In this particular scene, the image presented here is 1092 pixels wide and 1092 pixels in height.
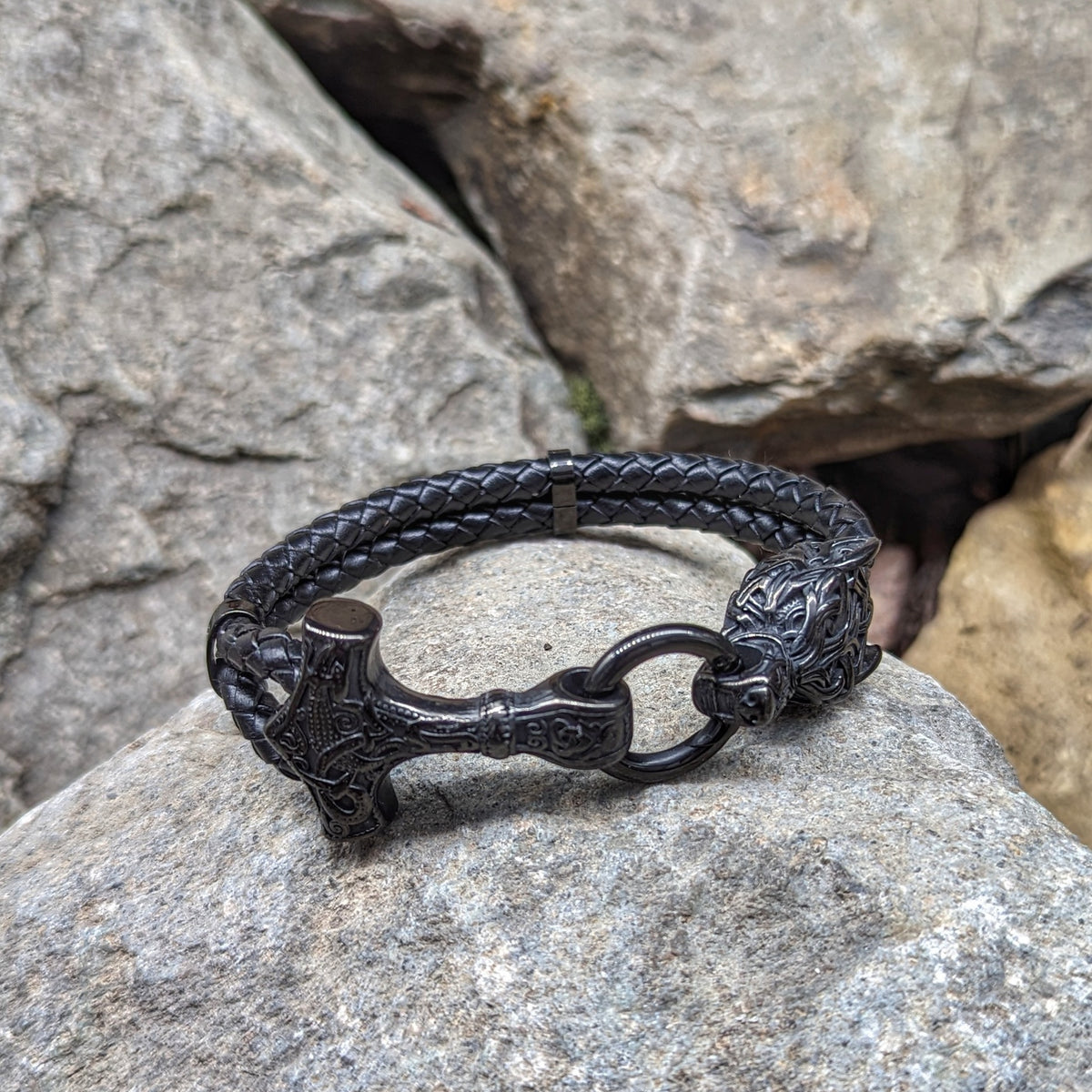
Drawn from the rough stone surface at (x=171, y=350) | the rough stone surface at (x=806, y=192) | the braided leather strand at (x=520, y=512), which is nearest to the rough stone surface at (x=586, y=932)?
the braided leather strand at (x=520, y=512)

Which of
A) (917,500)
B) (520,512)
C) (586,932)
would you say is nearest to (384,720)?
(586,932)

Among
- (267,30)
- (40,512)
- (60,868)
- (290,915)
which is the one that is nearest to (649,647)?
(290,915)

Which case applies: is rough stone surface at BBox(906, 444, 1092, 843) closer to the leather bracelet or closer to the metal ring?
the leather bracelet

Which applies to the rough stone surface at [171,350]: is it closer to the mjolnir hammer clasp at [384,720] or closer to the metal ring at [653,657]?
the mjolnir hammer clasp at [384,720]

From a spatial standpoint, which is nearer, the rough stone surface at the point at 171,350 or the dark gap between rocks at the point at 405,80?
the rough stone surface at the point at 171,350

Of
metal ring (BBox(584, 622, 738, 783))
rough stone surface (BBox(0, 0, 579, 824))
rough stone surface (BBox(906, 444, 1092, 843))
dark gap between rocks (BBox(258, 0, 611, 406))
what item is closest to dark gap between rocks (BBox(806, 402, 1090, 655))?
rough stone surface (BBox(906, 444, 1092, 843))
